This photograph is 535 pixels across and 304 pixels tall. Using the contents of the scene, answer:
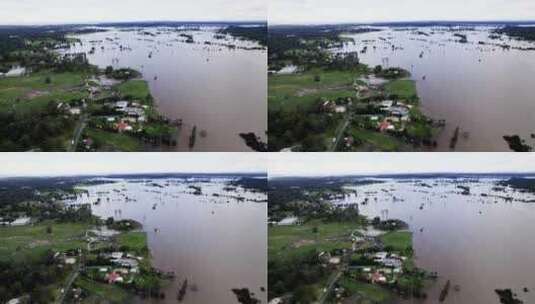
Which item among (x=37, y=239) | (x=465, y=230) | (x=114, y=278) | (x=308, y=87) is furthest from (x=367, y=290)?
(x=37, y=239)

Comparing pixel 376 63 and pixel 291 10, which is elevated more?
pixel 291 10

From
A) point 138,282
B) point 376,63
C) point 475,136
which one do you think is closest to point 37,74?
point 138,282

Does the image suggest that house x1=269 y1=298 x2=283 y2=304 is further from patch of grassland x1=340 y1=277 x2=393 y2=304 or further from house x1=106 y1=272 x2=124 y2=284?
house x1=106 y1=272 x2=124 y2=284

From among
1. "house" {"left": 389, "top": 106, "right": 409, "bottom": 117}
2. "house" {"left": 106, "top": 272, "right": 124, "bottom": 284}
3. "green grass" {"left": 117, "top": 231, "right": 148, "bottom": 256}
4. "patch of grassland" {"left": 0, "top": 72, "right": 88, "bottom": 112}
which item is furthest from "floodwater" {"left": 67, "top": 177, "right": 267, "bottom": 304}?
"house" {"left": 389, "top": 106, "right": 409, "bottom": 117}

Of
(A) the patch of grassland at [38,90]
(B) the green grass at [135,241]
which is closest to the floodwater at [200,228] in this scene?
(B) the green grass at [135,241]

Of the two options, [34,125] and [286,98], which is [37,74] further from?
[286,98]
